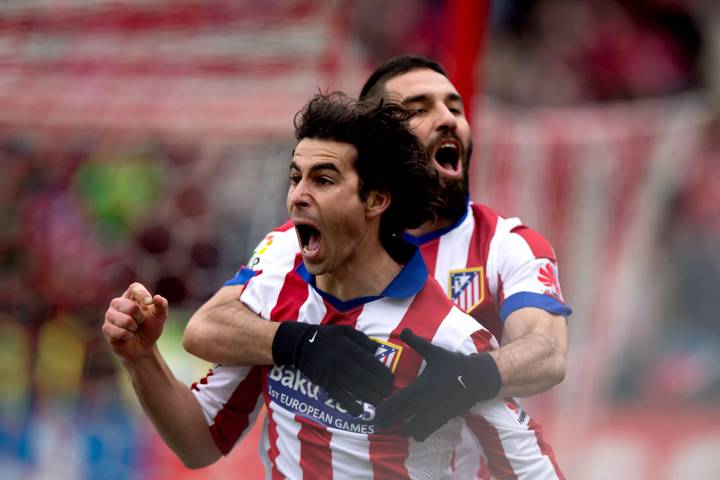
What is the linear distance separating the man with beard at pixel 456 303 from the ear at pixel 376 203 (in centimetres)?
29

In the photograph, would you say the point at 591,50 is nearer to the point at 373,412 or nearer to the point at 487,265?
the point at 487,265

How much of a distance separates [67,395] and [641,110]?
4777 millimetres

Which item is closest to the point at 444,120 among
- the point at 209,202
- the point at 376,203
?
the point at 376,203

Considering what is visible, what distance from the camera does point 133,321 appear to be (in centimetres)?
232

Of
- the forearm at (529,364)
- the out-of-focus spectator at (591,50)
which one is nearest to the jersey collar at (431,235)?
the forearm at (529,364)

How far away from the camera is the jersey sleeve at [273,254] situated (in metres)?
2.66

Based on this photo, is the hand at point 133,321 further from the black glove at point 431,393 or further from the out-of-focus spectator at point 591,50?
the out-of-focus spectator at point 591,50

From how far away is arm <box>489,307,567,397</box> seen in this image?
2471 millimetres

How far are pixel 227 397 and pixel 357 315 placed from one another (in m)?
0.45

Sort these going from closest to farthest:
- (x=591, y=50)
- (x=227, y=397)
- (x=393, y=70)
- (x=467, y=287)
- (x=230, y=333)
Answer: (x=230, y=333) → (x=227, y=397) → (x=467, y=287) → (x=393, y=70) → (x=591, y=50)

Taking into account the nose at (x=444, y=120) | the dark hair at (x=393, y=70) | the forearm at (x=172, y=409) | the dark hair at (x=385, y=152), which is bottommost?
the forearm at (x=172, y=409)

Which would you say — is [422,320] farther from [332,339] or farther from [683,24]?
[683,24]

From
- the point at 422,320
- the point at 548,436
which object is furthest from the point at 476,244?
the point at 548,436

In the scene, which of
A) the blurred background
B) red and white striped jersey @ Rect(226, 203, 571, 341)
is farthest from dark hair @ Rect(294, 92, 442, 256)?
the blurred background
